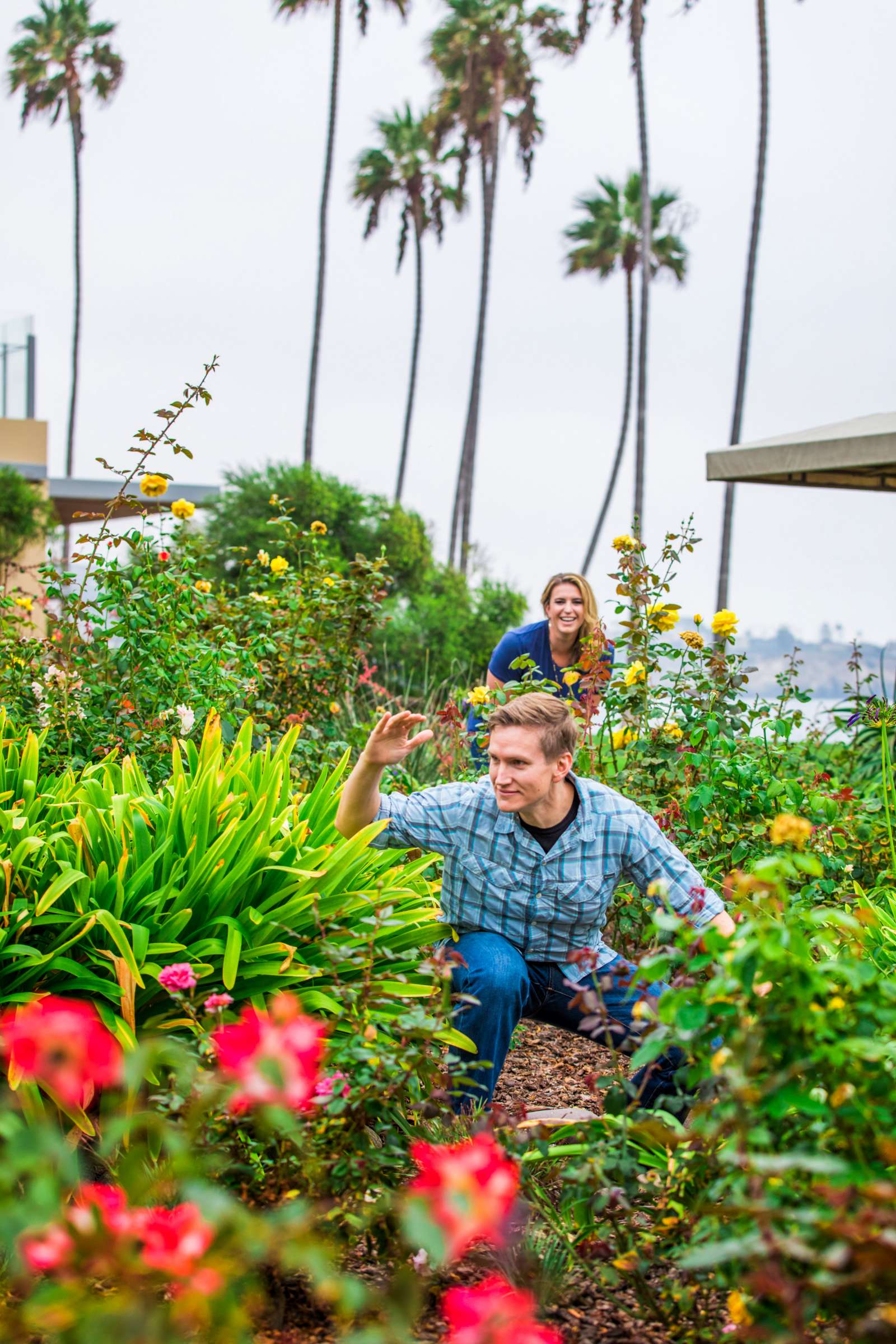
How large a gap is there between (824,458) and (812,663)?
5.27ft

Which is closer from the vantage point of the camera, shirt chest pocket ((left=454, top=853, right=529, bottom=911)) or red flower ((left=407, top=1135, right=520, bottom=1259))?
red flower ((left=407, top=1135, right=520, bottom=1259))

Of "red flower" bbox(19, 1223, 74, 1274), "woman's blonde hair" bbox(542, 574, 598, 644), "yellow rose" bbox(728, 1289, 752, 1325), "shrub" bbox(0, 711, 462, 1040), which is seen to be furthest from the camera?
"woman's blonde hair" bbox(542, 574, 598, 644)

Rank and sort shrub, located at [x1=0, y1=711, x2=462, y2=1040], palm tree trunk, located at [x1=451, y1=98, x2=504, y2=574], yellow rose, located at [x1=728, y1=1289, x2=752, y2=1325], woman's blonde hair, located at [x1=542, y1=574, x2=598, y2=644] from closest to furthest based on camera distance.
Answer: yellow rose, located at [x1=728, y1=1289, x2=752, y2=1325] → shrub, located at [x1=0, y1=711, x2=462, y2=1040] → woman's blonde hair, located at [x1=542, y1=574, x2=598, y2=644] → palm tree trunk, located at [x1=451, y1=98, x2=504, y2=574]

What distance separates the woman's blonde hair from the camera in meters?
4.95

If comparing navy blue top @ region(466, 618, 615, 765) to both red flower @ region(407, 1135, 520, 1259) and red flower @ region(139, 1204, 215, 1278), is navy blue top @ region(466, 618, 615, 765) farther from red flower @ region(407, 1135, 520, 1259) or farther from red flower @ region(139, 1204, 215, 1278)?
red flower @ region(139, 1204, 215, 1278)

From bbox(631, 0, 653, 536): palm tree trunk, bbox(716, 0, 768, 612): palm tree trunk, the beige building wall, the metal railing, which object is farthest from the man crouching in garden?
bbox(631, 0, 653, 536): palm tree trunk

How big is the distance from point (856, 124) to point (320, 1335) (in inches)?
464

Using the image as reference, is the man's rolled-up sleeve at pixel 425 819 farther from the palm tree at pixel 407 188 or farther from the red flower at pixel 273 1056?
the palm tree at pixel 407 188

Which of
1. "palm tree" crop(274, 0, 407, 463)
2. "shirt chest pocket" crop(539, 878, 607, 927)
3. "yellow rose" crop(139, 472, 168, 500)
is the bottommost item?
"shirt chest pocket" crop(539, 878, 607, 927)

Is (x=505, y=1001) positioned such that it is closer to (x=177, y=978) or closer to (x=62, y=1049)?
(x=177, y=978)

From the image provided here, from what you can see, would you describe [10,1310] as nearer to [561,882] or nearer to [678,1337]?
[678,1337]

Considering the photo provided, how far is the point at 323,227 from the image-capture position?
22469 mm

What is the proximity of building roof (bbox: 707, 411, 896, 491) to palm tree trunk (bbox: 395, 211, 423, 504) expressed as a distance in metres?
22.1

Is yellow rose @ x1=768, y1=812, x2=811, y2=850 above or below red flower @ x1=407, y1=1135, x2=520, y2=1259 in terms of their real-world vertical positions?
above
